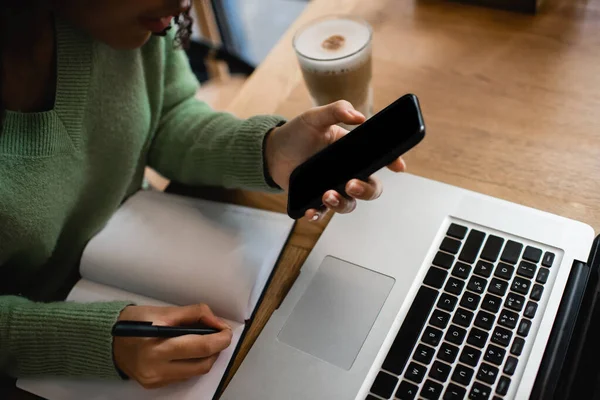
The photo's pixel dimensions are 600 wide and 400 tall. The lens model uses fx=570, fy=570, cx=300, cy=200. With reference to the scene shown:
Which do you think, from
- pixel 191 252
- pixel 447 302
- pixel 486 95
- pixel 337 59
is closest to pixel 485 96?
pixel 486 95

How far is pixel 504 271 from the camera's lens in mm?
541

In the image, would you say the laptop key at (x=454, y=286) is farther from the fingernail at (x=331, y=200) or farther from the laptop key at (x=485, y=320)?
the fingernail at (x=331, y=200)

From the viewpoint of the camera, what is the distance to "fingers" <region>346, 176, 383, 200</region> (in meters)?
0.54

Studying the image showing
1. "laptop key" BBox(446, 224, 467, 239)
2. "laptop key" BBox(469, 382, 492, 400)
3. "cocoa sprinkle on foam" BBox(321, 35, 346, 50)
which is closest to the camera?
"laptop key" BBox(469, 382, 492, 400)

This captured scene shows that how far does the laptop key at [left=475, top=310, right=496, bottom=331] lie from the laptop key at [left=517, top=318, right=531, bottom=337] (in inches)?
0.9

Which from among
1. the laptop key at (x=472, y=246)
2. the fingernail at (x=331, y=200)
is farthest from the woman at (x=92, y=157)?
the laptop key at (x=472, y=246)

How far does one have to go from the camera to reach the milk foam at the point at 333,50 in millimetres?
658

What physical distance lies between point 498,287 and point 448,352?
8 cm

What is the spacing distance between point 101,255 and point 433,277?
0.36m

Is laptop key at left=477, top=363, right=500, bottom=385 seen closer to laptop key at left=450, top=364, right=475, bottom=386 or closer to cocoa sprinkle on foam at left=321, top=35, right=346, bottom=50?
laptop key at left=450, top=364, right=475, bottom=386

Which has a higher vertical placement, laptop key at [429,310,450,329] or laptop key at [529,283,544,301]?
laptop key at [529,283,544,301]

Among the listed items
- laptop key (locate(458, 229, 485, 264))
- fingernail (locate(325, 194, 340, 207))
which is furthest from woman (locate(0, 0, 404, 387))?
laptop key (locate(458, 229, 485, 264))

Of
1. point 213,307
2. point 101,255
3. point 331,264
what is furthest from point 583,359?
point 101,255

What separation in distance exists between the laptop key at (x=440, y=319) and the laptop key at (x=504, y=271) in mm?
65
